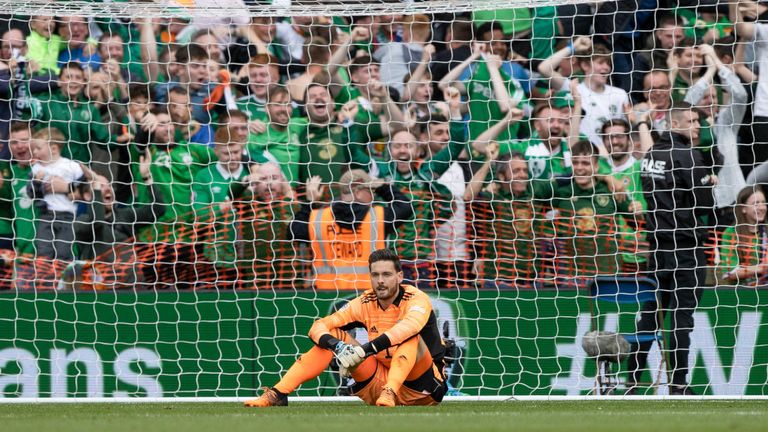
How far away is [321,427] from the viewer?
5.93 meters

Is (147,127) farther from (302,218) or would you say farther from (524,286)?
(524,286)

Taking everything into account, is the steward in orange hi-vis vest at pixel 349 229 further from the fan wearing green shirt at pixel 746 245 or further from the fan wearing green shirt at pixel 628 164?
the fan wearing green shirt at pixel 746 245

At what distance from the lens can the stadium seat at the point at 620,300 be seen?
9.78 meters

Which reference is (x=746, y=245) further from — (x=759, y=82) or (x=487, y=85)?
(x=487, y=85)

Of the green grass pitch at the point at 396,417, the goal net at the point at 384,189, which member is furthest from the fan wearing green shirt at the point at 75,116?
the green grass pitch at the point at 396,417

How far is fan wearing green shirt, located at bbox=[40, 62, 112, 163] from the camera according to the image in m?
11.2

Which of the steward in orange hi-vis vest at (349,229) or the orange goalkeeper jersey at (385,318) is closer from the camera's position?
the orange goalkeeper jersey at (385,318)

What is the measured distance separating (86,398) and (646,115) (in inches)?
233

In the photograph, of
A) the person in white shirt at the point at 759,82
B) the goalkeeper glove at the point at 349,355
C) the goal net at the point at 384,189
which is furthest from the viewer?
the person in white shirt at the point at 759,82

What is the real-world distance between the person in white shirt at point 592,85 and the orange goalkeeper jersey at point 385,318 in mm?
3947

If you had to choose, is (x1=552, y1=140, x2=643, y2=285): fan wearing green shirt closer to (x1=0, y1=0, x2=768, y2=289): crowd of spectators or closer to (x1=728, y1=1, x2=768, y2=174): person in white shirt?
(x1=0, y1=0, x2=768, y2=289): crowd of spectators

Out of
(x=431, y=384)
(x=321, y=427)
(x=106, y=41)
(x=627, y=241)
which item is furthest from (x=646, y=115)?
(x=321, y=427)

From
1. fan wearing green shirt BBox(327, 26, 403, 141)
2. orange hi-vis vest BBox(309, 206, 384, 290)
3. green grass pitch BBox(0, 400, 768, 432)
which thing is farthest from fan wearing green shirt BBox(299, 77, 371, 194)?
green grass pitch BBox(0, 400, 768, 432)

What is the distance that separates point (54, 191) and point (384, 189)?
3.08m
